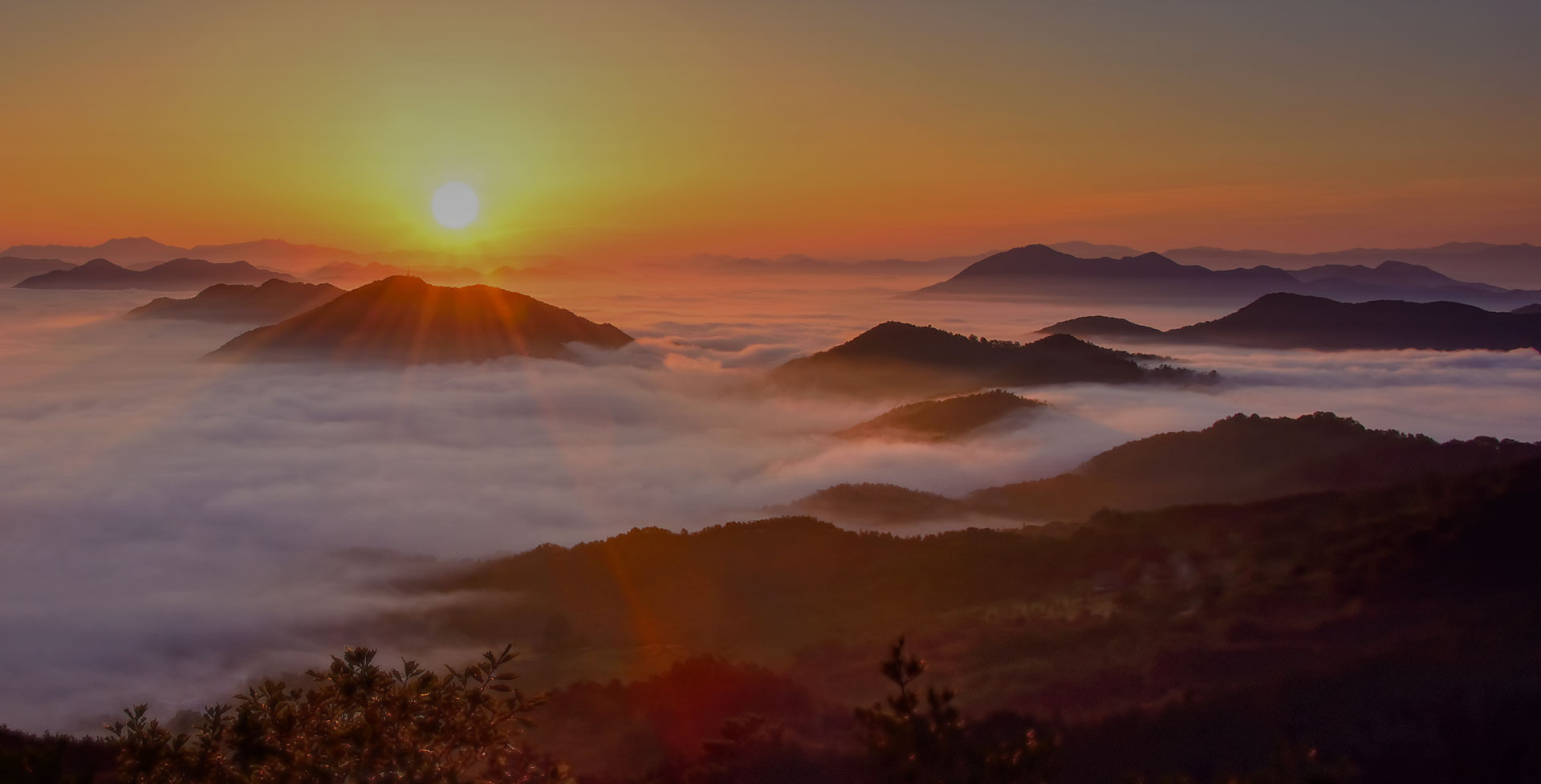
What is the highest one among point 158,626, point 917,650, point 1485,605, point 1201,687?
point 1485,605

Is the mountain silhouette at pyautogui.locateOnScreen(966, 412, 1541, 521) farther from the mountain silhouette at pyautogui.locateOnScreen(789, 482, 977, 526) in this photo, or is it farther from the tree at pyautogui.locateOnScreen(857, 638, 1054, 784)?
the tree at pyautogui.locateOnScreen(857, 638, 1054, 784)

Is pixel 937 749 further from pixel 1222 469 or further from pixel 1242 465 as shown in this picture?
pixel 1242 465

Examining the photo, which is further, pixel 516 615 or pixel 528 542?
pixel 528 542

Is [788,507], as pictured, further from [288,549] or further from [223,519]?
[223,519]

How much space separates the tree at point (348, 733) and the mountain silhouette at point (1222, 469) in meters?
148

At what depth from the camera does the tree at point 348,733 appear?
13508mm

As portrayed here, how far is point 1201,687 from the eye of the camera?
57.7 metres

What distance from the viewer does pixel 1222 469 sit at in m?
166

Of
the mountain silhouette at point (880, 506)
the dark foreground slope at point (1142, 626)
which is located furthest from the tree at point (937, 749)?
the mountain silhouette at point (880, 506)

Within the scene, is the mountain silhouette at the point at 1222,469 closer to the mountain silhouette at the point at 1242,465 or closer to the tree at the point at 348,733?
the mountain silhouette at the point at 1242,465

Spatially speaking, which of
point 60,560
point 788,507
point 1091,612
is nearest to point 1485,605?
point 1091,612

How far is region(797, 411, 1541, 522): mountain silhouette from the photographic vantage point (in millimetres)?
148500

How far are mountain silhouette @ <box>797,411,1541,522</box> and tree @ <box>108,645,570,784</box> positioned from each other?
147604 millimetres

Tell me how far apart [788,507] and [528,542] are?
51.5 meters
